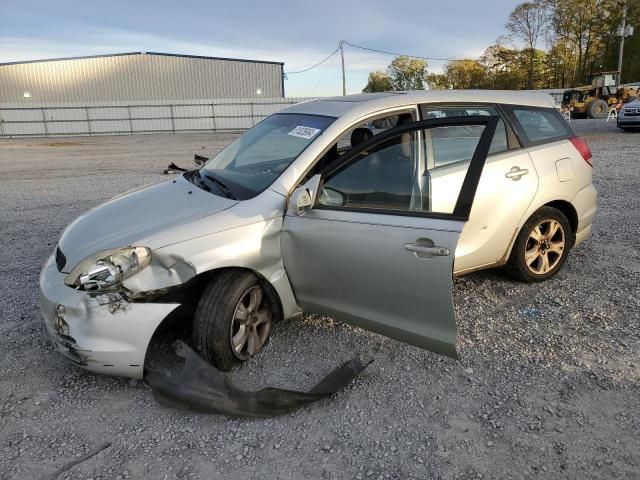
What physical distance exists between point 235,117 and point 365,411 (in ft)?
119

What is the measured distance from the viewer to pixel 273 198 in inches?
124

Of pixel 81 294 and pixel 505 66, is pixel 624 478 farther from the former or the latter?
pixel 505 66

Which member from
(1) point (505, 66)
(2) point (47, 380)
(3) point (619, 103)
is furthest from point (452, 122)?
(1) point (505, 66)

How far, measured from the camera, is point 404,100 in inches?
143

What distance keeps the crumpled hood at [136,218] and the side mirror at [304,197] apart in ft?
1.31

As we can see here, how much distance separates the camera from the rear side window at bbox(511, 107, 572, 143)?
160 inches

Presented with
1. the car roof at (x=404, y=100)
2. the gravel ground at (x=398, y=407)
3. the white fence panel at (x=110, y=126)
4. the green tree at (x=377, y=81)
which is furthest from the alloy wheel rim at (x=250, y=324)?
the green tree at (x=377, y=81)

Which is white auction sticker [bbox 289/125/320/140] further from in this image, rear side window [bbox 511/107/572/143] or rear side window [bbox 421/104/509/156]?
rear side window [bbox 511/107/572/143]

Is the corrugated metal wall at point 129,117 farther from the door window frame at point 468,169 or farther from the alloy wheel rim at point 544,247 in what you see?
the door window frame at point 468,169

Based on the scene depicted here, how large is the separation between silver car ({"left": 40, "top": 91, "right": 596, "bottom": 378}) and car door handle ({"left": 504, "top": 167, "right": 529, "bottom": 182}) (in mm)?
11

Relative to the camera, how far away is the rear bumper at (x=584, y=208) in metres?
4.27

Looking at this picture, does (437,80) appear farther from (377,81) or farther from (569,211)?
(569,211)

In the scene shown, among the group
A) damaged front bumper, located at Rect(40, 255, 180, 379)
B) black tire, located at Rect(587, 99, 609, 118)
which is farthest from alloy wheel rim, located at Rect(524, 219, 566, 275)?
black tire, located at Rect(587, 99, 609, 118)

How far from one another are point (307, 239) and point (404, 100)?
135 centimetres
